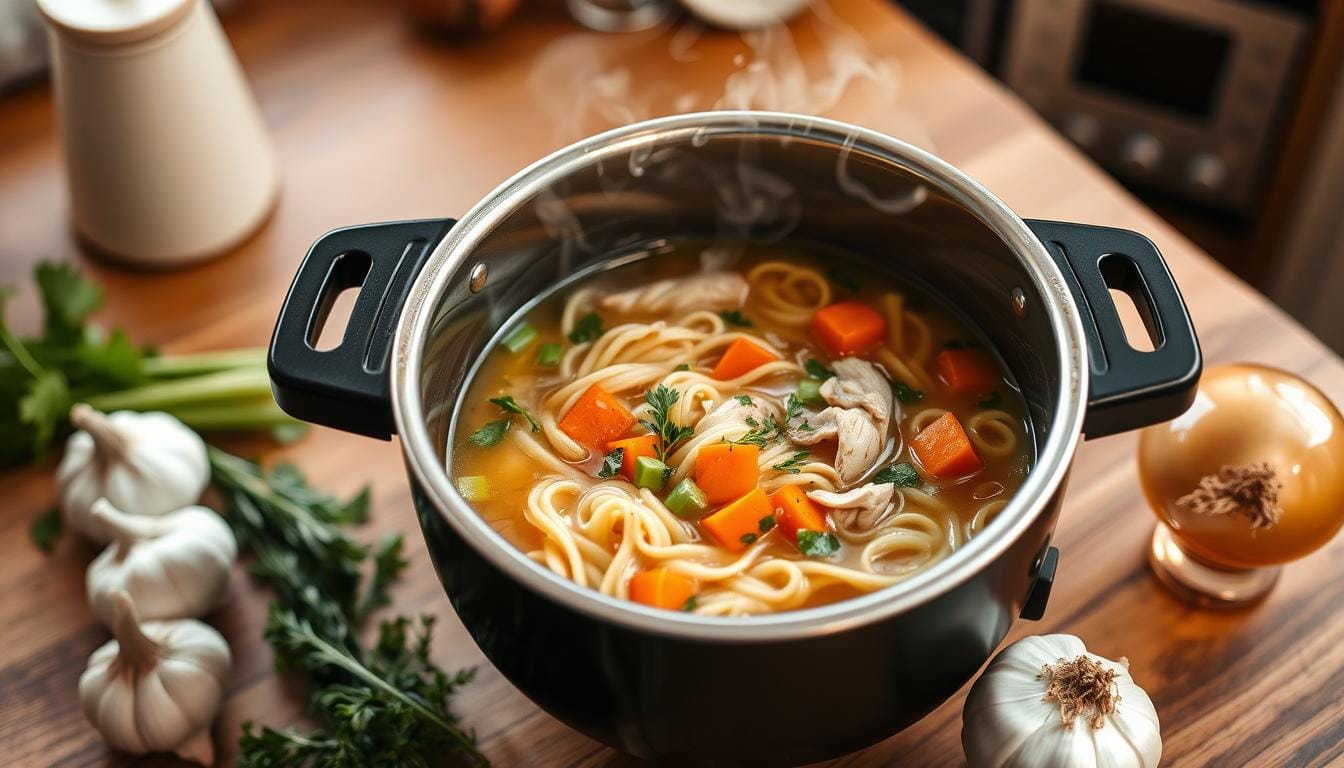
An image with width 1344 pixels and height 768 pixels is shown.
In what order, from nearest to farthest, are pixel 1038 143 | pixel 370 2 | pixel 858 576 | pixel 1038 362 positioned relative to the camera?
pixel 858 576 → pixel 1038 362 → pixel 1038 143 → pixel 370 2

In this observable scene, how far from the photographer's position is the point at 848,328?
176 centimetres

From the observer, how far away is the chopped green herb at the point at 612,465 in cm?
161

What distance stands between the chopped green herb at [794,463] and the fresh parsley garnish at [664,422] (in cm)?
13

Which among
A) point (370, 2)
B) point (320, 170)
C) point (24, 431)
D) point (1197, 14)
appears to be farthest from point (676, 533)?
point (1197, 14)

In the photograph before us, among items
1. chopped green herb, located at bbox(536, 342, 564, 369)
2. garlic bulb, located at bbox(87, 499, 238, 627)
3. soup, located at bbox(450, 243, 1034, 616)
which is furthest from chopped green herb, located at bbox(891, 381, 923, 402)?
garlic bulb, located at bbox(87, 499, 238, 627)

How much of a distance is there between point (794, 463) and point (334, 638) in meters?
0.66

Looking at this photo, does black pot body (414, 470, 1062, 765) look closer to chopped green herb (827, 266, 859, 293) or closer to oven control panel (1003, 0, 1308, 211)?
chopped green herb (827, 266, 859, 293)

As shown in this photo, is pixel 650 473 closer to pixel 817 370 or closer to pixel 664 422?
pixel 664 422

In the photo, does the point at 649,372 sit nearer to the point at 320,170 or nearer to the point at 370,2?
the point at 320,170

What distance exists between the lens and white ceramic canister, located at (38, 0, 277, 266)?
1.97m

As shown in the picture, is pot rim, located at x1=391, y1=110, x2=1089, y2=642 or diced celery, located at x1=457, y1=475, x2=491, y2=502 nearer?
pot rim, located at x1=391, y1=110, x2=1089, y2=642

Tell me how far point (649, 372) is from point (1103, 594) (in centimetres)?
70

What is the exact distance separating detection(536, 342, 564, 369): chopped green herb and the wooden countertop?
0.33 meters

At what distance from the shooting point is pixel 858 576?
1436mm
